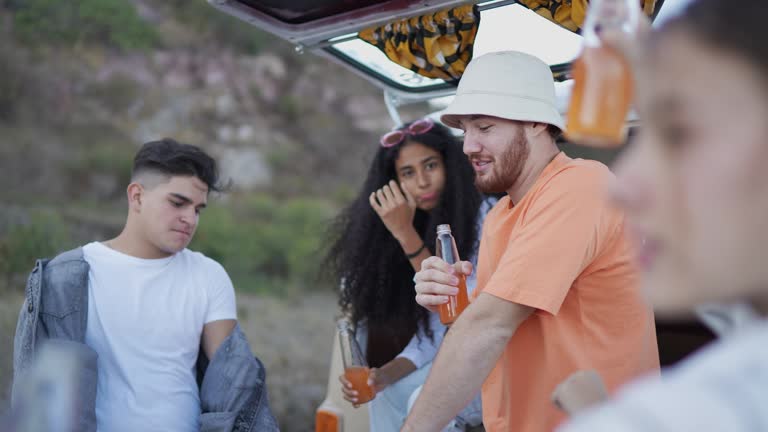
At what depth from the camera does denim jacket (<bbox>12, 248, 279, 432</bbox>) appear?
2.69 m

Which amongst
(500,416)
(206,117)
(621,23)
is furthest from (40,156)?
(621,23)

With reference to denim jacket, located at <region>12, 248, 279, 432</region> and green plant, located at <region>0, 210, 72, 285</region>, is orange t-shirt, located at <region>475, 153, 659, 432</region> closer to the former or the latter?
denim jacket, located at <region>12, 248, 279, 432</region>

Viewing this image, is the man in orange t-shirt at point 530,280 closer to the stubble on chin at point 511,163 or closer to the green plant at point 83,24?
the stubble on chin at point 511,163

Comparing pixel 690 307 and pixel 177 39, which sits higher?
pixel 177 39

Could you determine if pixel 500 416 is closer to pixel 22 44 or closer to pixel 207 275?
pixel 207 275

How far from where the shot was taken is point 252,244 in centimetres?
961

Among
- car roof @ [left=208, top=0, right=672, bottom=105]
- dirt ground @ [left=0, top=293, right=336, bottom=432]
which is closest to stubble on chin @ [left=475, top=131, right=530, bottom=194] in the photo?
car roof @ [left=208, top=0, right=672, bottom=105]

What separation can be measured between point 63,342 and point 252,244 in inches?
275

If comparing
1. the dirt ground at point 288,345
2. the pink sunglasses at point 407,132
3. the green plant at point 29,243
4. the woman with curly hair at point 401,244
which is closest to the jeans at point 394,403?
the woman with curly hair at point 401,244

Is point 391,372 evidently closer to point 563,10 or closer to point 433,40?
point 433,40

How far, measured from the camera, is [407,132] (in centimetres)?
344

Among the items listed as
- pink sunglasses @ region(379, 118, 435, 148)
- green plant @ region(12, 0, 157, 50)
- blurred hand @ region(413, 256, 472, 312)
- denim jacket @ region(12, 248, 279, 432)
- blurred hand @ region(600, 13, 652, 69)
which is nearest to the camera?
blurred hand @ region(600, 13, 652, 69)

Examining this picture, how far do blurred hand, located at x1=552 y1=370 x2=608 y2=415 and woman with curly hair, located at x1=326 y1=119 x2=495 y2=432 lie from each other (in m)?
2.03

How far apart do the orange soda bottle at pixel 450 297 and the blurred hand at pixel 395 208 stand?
734 mm
